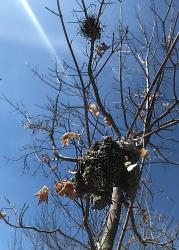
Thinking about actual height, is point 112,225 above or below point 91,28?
below

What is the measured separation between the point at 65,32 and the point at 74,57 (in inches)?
11.1

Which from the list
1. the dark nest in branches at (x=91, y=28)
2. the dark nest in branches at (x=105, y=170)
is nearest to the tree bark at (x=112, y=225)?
the dark nest in branches at (x=105, y=170)

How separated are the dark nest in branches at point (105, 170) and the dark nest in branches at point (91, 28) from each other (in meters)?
1.22

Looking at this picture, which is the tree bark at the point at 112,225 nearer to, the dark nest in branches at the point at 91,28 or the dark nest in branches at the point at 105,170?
the dark nest in branches at the point at 105,170

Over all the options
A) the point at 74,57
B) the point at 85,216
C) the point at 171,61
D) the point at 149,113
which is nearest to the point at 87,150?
the point at 85,216

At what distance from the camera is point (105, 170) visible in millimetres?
3709

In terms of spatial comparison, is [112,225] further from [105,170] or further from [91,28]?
[91,28]

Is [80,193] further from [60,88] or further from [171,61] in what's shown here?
[171,61]

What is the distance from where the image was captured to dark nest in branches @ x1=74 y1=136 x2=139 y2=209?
371cm

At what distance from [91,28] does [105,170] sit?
5.32ft

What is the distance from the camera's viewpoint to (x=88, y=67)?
4.54 meters

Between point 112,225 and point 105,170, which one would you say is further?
point 112,225

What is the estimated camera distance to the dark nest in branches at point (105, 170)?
3713mm

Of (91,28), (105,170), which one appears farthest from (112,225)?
(91,28)
